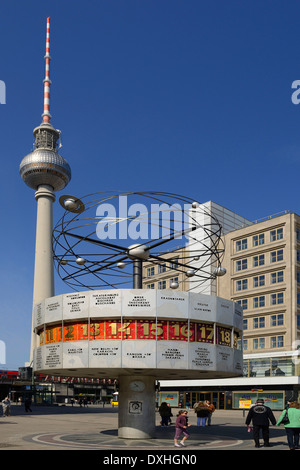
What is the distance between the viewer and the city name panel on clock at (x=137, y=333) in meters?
23.8

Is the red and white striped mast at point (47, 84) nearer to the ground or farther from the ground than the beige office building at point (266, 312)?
farther from the ground

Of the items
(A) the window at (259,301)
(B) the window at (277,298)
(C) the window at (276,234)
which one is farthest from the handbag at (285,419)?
(A) the window at (259,301)

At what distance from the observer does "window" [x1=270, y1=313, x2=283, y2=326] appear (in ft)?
233

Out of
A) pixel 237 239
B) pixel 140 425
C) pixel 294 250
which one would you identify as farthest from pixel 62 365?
pixel 237 239

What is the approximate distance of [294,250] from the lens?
70.4 metres

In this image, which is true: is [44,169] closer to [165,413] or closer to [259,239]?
[259,239]

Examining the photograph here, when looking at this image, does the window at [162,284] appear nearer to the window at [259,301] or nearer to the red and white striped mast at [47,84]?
the window at [259,301]

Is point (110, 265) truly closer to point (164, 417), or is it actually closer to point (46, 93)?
point (164, 417)

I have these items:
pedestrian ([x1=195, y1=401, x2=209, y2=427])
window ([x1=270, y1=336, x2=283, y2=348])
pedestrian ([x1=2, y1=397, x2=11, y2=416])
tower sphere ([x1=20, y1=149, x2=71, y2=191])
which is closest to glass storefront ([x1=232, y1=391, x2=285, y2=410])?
window ([x1=270, y1=336, x2=283, y2=348])

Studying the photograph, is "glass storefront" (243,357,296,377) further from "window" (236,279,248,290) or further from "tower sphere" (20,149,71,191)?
"tower sphere" (20,149,71,191)

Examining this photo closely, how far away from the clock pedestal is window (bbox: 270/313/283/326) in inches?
1874

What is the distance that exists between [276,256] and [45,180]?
6998 centimetres

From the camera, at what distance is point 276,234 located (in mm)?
73438
